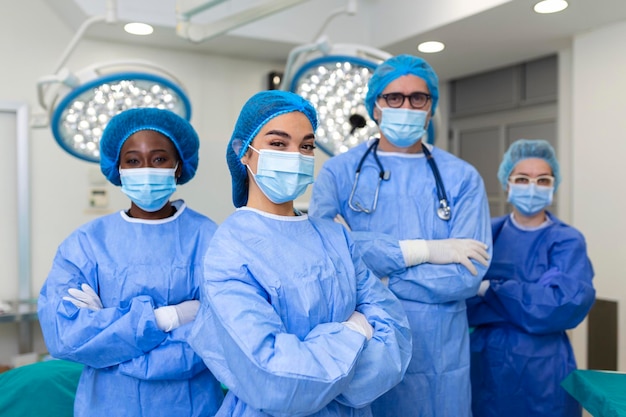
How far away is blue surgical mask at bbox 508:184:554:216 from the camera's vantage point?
218 cm

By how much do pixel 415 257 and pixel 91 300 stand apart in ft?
2.66

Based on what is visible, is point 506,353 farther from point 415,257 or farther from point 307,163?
point 307,163

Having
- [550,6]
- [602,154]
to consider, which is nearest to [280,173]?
[550,6]

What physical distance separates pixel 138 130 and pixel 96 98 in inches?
16.2

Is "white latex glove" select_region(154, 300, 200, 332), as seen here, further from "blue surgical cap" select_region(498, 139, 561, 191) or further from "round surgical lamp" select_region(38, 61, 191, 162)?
"blue surgical cap" select_region(498, 139, 561, 191)

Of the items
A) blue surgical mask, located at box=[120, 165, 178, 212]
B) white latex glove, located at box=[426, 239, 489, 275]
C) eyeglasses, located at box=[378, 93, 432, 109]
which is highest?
eyeglasses, located at box=[378, 93, 432, 109]

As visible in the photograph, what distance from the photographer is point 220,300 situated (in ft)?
3.40

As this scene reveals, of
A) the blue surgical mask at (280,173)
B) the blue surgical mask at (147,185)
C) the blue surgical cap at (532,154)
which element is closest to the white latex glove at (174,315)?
the blue surgical mask at (147,185)

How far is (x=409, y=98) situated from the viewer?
1.71 meters

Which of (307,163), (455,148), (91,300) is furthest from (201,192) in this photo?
(455,148)

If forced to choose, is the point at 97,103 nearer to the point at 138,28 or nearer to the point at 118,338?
the point at 118,338

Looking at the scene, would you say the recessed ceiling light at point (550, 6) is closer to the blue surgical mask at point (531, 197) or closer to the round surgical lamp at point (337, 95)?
the blue surgical mask at point (531, 197)

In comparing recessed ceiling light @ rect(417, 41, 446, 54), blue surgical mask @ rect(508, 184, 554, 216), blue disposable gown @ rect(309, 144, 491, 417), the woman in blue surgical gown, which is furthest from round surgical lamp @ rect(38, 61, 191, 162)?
recessed ceiling light @ rect(417, 41, 446, 54)

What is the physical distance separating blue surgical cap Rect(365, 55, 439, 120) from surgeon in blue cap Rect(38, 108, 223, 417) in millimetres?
564
